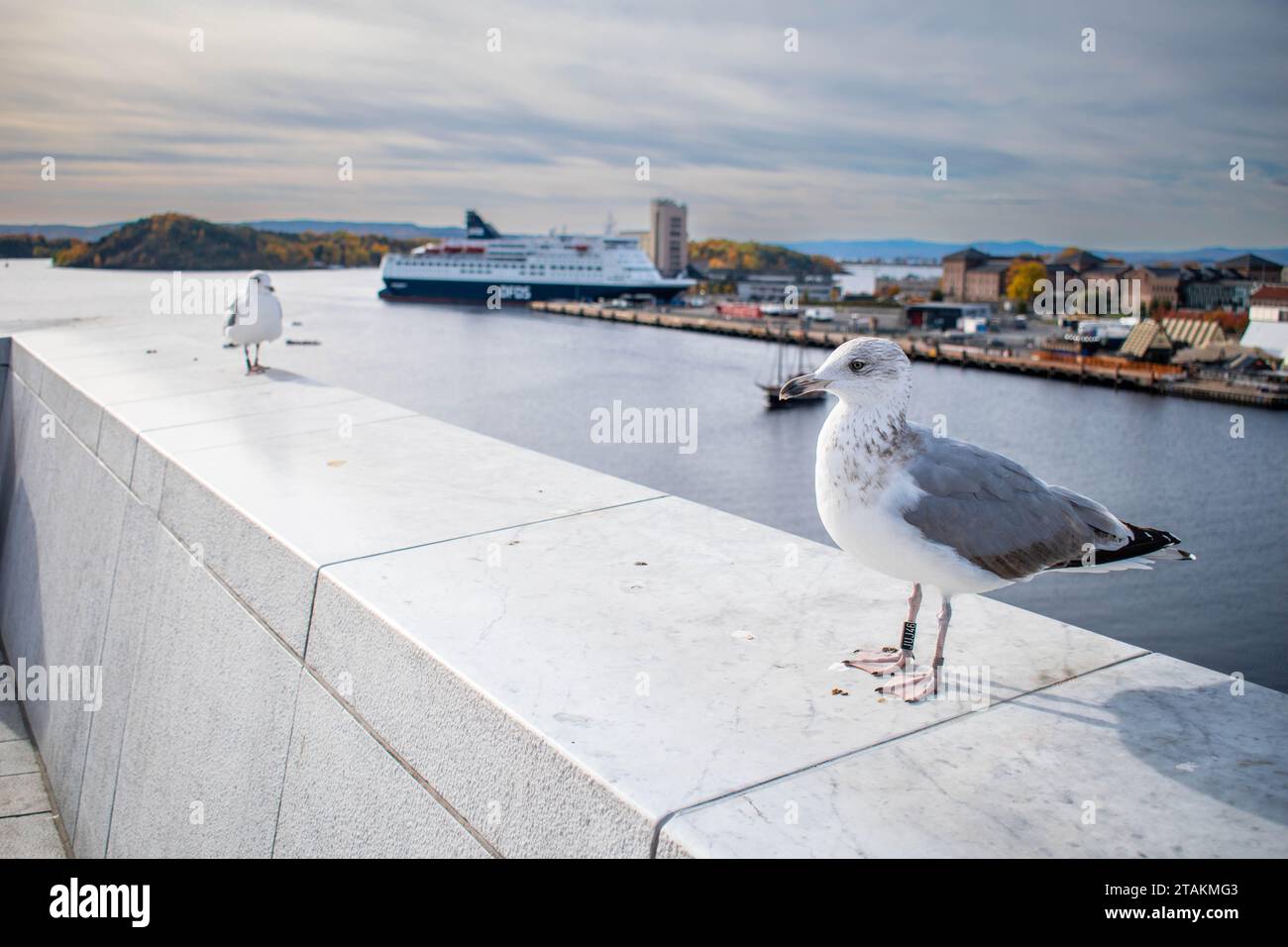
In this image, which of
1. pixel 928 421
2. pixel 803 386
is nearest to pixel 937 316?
pixel 928 421

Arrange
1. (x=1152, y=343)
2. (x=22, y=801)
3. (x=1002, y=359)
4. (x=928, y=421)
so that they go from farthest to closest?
(x=1002, y=359)
(x=1152, y=343)
(x=928, y=421)
(x=22, y=801)

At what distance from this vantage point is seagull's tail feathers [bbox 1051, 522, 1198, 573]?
6.62 feet

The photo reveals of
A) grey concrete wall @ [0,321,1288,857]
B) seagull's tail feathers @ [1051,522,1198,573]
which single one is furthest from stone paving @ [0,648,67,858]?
seagull's tail feathers @ [1051,522,1198,573]

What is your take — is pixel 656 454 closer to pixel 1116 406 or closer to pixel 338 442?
pixel 1116 406

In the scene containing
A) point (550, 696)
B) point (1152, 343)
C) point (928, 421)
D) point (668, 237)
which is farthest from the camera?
point (668, 237)

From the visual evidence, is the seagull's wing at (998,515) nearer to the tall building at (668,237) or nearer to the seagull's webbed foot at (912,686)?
the seagull's webbed foot at (912,686)

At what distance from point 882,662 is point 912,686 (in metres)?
0.09

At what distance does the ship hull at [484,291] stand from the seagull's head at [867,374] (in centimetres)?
6395

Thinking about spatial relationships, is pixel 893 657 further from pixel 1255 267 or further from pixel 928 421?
pixel 1255 267

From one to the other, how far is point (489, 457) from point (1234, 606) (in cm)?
1590

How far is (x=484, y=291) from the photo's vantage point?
6519 centimetres

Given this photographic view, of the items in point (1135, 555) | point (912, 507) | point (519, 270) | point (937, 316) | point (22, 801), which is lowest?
point (22, 801)

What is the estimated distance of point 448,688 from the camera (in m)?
1.81

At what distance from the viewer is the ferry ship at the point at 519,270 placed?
213ft
